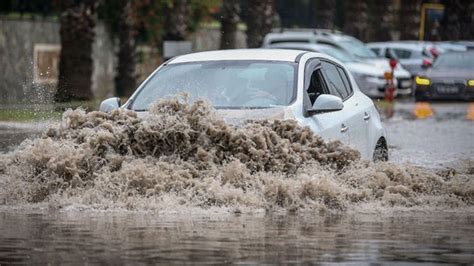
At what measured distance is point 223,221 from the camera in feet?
36.6

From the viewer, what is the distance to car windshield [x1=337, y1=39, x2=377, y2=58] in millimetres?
42219

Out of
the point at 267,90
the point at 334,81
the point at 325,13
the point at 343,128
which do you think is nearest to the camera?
the point at 267,90

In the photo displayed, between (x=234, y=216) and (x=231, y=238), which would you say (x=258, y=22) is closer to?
(x=234, y=216)

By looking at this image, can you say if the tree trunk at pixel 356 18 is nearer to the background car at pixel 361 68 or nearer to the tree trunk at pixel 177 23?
the background car at pixel 361 68

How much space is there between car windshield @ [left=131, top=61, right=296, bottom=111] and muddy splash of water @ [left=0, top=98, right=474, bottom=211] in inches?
22.0

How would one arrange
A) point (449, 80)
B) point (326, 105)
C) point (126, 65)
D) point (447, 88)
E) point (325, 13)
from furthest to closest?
point (325, 13) → point (126, 65) → point (447, 88) → point (449, 80) → point (326, 105)

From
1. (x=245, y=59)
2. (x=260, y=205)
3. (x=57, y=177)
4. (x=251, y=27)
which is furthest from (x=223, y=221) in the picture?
(x=251, y=27)

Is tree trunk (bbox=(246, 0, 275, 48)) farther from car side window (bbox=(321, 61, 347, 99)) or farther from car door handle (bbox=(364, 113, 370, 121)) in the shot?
car door handle (bbox=(364, 113, 370, 121))

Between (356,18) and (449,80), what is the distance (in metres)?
17.1

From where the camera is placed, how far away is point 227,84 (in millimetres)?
13688

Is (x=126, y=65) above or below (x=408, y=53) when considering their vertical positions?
below

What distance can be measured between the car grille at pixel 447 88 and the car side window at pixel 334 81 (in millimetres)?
23611

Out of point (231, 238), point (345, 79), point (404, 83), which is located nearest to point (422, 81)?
point (404, 83)

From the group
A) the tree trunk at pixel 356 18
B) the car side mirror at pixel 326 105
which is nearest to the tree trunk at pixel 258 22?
the tree trunk at pixel 356 18
